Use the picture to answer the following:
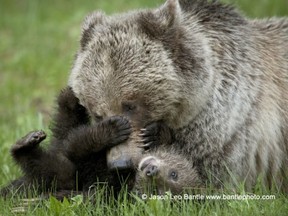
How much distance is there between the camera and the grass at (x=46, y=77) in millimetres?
6328

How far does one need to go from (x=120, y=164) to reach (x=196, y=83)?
Answer: 0.99 meters

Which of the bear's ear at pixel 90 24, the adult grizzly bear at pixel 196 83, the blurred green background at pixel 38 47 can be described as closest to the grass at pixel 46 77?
the blurred green background at pixel 38 47

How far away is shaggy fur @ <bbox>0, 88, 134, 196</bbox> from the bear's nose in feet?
0.65

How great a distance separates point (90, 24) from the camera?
7273mm

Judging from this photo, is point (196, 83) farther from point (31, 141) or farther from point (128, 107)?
point (31, 141)

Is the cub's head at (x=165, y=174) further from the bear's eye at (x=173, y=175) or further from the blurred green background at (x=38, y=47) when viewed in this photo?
the blurred green background at (x=38, y=47)

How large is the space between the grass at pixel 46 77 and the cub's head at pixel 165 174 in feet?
0.99

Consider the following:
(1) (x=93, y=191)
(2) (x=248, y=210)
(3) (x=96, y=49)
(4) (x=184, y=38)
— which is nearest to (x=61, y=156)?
(1) (x=93, y=191)

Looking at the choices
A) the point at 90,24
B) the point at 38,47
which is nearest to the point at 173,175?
the point at 90,24

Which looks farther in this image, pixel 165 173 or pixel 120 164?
pixel 165 173

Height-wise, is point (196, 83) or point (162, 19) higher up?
point (162, 19)

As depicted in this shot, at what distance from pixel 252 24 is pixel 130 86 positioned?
5.73 feet

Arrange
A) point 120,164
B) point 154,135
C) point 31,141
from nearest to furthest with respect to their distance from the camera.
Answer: point 120,164 → point 154,135 → point 31,141

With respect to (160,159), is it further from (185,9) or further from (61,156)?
(185,9)
